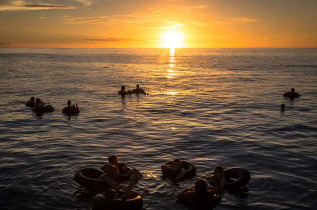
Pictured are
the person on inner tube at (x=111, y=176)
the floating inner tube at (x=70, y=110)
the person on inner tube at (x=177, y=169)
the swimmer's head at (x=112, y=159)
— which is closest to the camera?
the person on inner tube at (x=111, y=176)

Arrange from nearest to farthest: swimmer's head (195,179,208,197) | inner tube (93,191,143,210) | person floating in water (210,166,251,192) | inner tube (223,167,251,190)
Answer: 1. inner tube (93,191,143,210)
2. swimmer's head (195,179,208,197)
3. person floating in water (210,166,251,192)
4. inner tube (223,167,251,190)

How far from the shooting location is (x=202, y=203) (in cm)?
1224

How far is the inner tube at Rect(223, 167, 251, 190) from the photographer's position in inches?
544

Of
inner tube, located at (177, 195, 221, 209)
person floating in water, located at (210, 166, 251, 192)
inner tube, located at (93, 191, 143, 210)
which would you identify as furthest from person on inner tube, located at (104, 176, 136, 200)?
person floating in water, located at (210, 166, 251, 192)

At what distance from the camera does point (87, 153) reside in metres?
19.2

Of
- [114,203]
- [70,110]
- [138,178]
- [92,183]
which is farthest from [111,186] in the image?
[70,110]

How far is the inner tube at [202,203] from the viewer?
482 inches

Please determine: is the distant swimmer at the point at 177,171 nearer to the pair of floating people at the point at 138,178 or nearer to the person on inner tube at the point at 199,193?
the pair of floating people at the point at 138,178

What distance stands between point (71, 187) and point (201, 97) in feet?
104

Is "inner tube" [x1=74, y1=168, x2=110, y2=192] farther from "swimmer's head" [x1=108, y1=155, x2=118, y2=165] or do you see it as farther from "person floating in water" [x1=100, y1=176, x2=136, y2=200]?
"swimmer's head" [x1=108, y1=155, x2=118, y2=165]

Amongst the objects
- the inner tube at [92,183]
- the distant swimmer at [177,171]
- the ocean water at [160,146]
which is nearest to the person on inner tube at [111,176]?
the inner tube at [92,183]

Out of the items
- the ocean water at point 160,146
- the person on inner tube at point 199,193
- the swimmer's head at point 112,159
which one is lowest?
the ocean water at point 160,146

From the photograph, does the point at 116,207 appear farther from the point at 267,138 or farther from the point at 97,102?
the point at 97,102

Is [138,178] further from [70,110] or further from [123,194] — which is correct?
[70,110]
